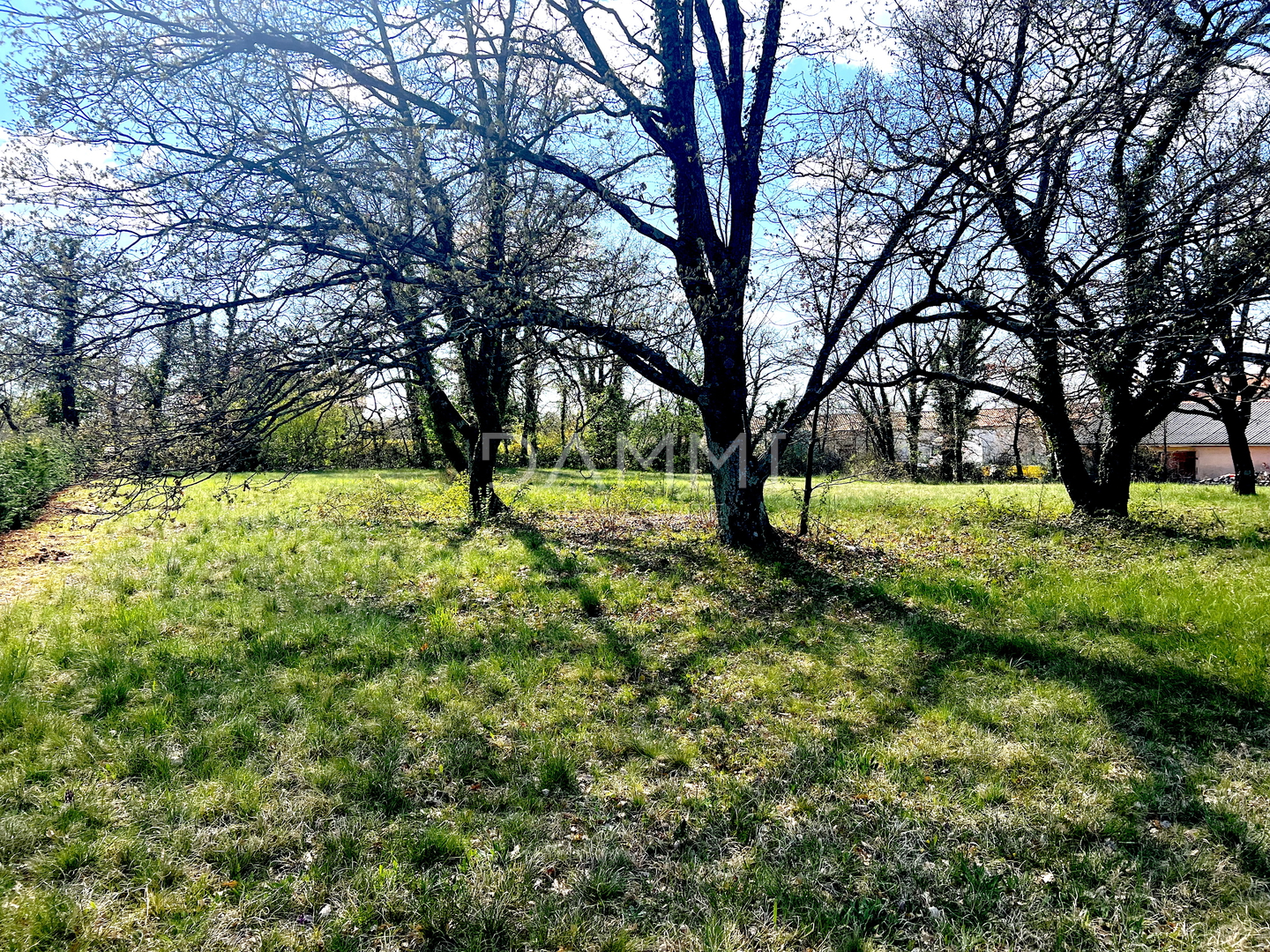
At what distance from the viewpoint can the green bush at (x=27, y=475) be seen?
11.6 meters

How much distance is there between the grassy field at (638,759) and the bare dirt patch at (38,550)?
1.36ft

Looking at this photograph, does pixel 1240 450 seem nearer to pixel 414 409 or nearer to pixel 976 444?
pixel 976 444

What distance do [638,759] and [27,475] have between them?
53.3 feet

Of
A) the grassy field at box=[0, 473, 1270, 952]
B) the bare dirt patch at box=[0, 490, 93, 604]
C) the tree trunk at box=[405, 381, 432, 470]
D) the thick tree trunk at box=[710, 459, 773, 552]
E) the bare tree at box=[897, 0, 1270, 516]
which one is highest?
the bare tree at box=[897, 0, 1270, 516]

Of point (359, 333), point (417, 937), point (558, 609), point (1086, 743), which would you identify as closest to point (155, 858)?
point (417, 937)

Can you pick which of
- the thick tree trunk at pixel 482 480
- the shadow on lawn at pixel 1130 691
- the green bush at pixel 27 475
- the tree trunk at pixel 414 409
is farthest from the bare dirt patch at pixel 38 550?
the shadow on lawn at pixel 1130 691

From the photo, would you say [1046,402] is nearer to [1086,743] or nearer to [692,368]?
[692,368]

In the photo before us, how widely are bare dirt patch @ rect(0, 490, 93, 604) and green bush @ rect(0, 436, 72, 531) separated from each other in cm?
37

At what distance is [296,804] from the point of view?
3.38m

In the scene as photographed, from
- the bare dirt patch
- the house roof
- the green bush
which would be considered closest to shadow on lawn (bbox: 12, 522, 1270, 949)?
the bare dirt patch

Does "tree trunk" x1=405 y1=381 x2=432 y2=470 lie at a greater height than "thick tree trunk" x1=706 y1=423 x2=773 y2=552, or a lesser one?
greater

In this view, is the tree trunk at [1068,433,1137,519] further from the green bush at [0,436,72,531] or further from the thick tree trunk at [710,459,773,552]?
the green bush at [0,436,72,531]

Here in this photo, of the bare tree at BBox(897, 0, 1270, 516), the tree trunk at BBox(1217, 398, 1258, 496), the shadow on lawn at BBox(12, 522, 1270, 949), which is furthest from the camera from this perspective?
the tree trunk at BBox(1217, 398, 1258, 496)

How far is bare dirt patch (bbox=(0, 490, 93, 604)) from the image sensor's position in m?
7.63
